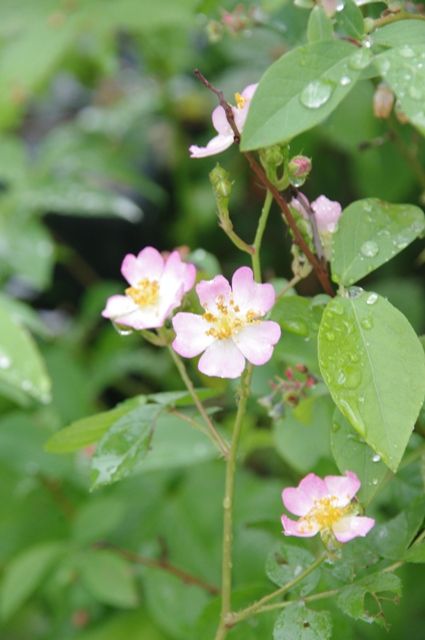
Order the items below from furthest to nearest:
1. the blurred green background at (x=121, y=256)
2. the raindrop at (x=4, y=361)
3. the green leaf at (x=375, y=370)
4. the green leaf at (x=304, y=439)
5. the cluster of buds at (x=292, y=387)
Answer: the blurred green background at (x=121, y=256) → the raindrop at (x=4, y=361) → the green leaf at (x=304, y=439) → the cluster of buds at (x=292, y=387) → the green leaf at (x=375, y=370)

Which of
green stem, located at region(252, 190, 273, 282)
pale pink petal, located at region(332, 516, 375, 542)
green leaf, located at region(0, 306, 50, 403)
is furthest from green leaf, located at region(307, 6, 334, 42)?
green leaf, located at region(0, 306, 50, 403)

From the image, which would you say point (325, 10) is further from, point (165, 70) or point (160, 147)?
point (160, 147)

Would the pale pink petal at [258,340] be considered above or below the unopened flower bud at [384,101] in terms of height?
above

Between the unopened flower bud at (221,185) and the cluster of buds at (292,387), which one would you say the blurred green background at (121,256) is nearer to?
the cluster of buds at (292,387)

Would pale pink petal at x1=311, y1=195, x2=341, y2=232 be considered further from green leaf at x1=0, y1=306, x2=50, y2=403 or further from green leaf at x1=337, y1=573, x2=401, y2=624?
green leaf at x1=0, y1=306, x2=50, y2=403

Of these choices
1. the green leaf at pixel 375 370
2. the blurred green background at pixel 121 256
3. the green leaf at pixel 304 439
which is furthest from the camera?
the blurred green background at pixel 121 256

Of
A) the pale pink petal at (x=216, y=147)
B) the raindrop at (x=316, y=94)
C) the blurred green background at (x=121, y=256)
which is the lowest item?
the blurred green background at (x=121, y=256)

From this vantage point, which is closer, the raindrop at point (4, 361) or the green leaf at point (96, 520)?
the raindrop at point (4, 361)

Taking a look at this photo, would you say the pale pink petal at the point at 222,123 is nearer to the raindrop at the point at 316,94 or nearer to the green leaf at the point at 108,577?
the raindrop at the point at 316,94

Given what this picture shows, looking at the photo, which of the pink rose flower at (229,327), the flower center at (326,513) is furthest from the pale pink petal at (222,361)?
the flower center at (326,513)
